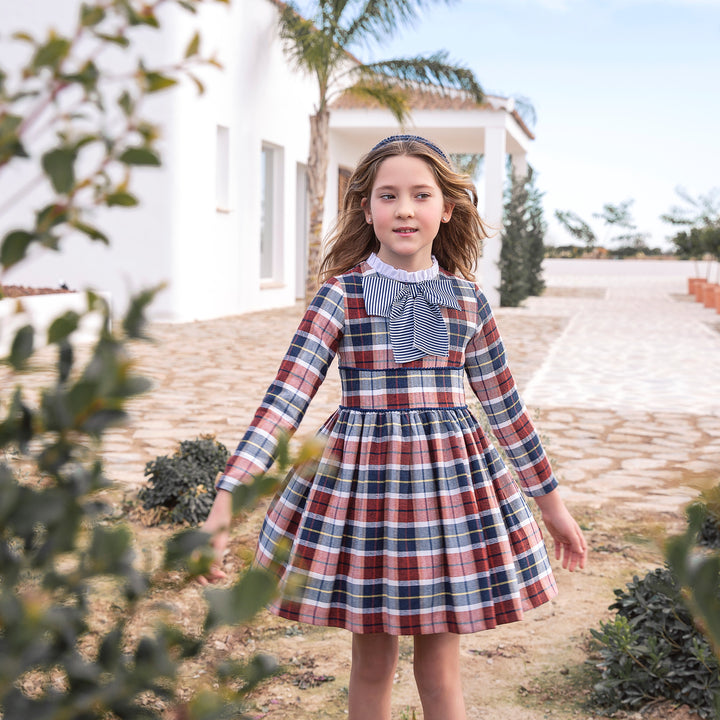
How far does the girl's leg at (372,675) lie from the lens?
7.48 feet

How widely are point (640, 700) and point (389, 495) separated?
4.31 feet

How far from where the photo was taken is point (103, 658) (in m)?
0.68

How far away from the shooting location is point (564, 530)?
2.39m

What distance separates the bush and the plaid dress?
88.3 inches

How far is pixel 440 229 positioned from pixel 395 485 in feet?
2.81

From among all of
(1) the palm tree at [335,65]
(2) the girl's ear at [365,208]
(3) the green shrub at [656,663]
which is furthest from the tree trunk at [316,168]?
(2) the girl's ear at [365,208]

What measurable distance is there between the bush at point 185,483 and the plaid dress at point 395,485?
7.36ft

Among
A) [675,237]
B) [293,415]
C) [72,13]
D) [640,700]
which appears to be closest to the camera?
[293,415]

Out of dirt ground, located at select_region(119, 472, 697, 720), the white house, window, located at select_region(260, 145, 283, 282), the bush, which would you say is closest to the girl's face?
dirt ground, located at select_region(119, 472, 697, 720)

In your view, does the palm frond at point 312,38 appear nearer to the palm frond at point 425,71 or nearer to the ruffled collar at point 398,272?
the palm frond at point 425,71

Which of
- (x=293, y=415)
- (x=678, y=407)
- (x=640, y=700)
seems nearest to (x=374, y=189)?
(x=293, y=415)

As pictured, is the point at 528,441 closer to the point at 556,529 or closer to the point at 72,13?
the point at 556,529

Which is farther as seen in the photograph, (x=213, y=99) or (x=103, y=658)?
(x=213, y=99)

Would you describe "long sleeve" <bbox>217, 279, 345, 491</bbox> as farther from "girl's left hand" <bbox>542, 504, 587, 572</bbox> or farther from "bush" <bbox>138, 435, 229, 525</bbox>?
"bush" <bbox>138, 435, 229, 525</bbox>
